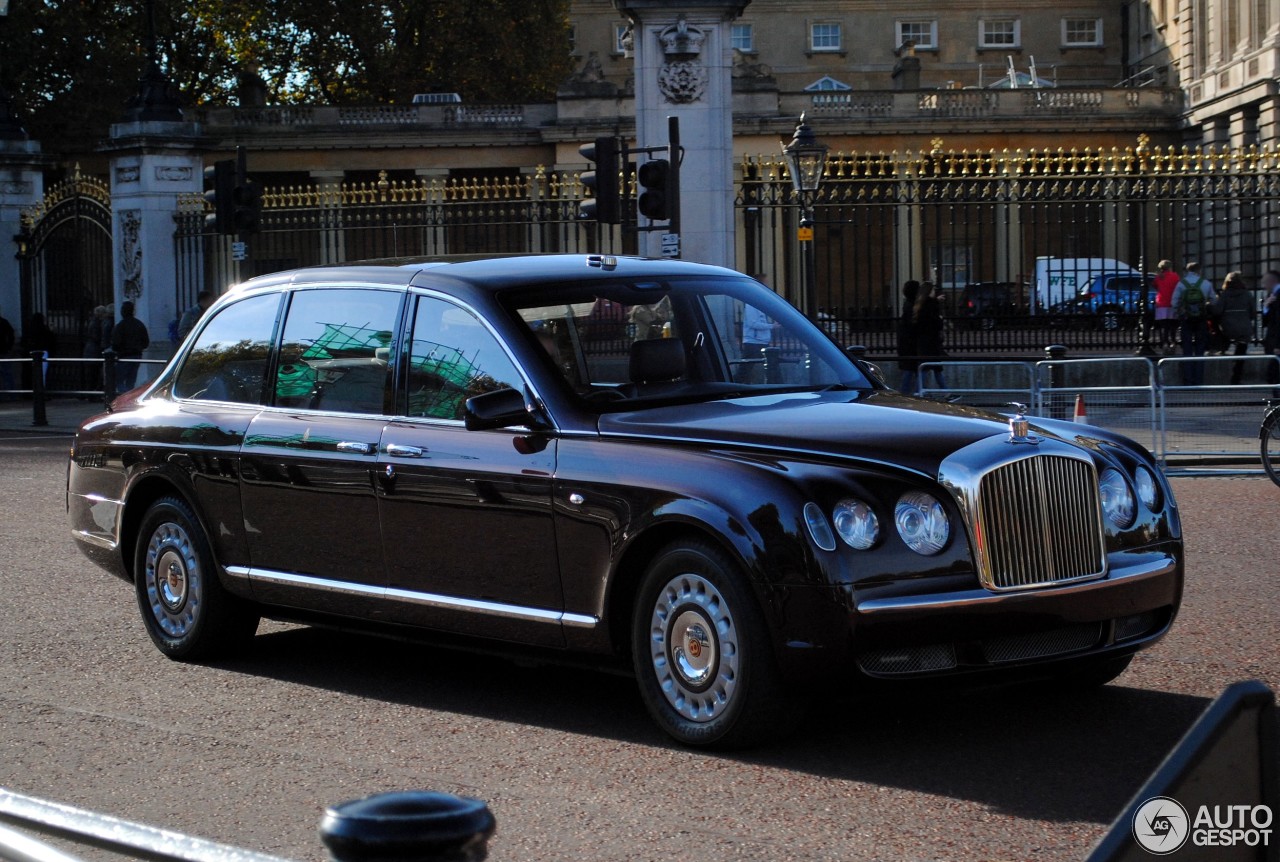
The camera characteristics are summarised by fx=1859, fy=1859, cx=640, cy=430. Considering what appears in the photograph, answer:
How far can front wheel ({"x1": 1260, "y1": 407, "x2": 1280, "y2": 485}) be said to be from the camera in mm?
14219

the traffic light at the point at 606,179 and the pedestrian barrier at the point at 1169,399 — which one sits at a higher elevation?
the traffic light at the point at 606,179

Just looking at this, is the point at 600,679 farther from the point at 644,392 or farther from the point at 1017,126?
the point at 1017,126

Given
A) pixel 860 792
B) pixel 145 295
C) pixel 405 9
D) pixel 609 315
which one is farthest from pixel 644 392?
pixel 405 9

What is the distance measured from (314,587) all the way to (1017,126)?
49.1 meters

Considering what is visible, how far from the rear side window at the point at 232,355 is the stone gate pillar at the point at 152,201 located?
20325 mm

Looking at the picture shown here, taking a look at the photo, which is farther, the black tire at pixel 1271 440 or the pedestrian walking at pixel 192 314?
the pedestrian walking at pixel 192 314

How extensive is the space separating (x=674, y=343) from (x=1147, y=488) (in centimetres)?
176

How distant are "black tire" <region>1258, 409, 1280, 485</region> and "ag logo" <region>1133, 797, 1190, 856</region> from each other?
1286 centimetres

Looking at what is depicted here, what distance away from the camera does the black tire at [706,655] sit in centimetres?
564

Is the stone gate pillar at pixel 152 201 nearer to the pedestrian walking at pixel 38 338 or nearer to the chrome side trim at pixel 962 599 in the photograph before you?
the pedestrian walking at pixel 38 338

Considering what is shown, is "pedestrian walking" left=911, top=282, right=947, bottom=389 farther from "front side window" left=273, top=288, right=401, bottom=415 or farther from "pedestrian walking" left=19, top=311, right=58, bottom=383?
"front side window" left=273, top=288, right=401, bottom=415

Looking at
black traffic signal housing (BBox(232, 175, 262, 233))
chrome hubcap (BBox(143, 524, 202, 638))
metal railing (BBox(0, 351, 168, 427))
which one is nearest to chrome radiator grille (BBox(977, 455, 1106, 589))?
chrome hubcap (BBox(143, 524, 202, 638))

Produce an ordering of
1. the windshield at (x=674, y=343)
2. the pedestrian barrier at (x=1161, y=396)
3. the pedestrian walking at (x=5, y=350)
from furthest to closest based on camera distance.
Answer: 1. the pedestrian walking at (x=5, y=350)
2. the pedestrian barrier at (x=1161, y=396)
3. the windshield at (x=674, y=343)

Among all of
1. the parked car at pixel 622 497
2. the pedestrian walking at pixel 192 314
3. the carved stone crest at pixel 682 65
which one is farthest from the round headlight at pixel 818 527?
the pedestrian walking at pixel 192 314
